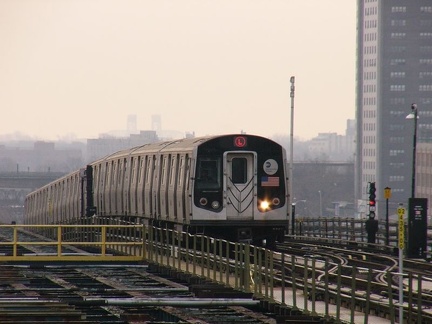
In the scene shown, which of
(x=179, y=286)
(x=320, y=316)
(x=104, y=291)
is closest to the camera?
(x=320, y=316)

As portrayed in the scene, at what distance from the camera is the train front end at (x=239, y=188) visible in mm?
42438

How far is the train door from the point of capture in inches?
1682

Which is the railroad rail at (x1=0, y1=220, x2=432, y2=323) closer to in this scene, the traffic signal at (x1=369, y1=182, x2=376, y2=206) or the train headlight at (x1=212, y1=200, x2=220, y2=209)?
the train headlight at (x1=212, y1=200, x2=220, y2=209)

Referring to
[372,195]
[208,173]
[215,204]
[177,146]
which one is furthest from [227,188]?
[372,195]

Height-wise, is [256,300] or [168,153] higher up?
[168,153]

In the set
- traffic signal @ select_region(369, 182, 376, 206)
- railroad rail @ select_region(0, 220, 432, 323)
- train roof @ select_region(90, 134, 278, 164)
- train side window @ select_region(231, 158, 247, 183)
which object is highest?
train roof @ select_region(90, 134, 278, 164)

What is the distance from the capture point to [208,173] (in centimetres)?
4250

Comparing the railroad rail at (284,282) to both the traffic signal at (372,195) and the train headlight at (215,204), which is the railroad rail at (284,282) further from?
the traffic signal at (372,195)

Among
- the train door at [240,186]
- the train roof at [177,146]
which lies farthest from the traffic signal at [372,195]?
the train door at [240,186]

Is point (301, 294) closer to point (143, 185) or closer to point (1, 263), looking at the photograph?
point (1, 263)

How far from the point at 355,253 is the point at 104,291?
21.5m

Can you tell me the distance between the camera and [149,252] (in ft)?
130

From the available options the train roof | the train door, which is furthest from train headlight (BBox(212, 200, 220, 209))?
the train roof

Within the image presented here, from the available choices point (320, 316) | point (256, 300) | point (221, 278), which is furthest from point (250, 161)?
point (320, 316)
